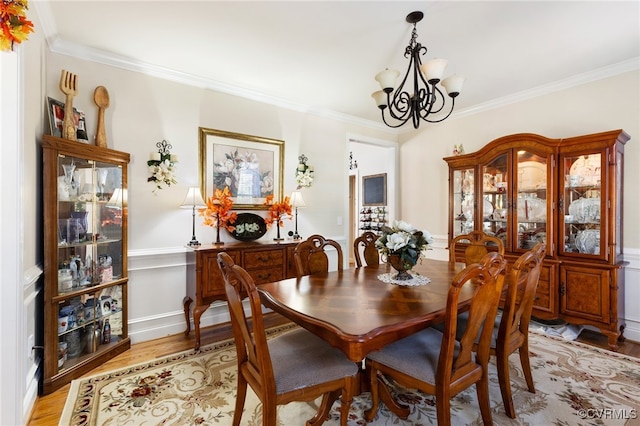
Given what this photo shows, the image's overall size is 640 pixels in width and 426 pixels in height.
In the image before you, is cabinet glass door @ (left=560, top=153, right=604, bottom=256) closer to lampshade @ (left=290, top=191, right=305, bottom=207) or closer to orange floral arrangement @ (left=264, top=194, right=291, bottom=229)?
lampshade @ (left=290, top=191, right=305, bottom=207)

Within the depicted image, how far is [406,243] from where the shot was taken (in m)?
1.94

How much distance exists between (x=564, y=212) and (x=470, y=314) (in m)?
2.41

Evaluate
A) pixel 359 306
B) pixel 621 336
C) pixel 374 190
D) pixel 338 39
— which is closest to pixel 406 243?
pixel 359 306

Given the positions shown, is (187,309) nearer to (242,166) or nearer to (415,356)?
(242,166)

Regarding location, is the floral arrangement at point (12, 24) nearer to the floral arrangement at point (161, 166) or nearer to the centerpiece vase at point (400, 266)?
the floral arrangement at point (161, 166)

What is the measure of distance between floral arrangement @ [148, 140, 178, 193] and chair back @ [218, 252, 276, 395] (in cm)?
182

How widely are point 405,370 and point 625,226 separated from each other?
2.92 m

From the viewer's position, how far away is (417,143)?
4.60 metres

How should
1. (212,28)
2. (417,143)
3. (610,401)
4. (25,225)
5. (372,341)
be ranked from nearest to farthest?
(372,341) → (25,225) → (610,401) → (212,28) → (417,143)

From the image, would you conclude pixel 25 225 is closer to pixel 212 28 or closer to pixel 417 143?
pixel 212 28

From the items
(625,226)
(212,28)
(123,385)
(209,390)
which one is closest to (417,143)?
(625,226)

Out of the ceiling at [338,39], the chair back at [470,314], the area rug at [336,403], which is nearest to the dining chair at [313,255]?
the area rug at [336,403]

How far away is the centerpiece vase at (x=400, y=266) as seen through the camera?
80.0 inches

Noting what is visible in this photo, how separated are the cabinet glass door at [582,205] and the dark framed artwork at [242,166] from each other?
9.72ft
